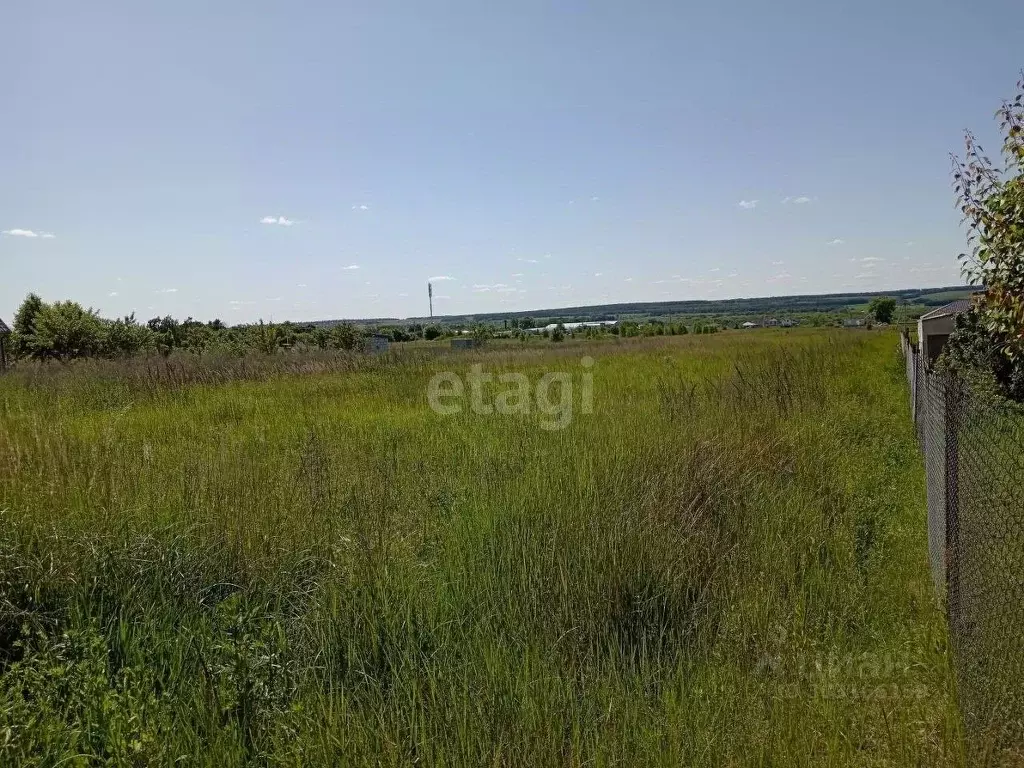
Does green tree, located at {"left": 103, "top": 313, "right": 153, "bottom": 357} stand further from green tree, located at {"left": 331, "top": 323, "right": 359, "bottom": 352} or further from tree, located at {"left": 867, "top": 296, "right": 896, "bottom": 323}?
tree, located at {"left": 867, "top": 296, "right": 896, "bottom": 323}

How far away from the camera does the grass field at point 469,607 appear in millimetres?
2121

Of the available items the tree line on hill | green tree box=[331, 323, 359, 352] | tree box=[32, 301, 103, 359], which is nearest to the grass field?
the tree line on hill

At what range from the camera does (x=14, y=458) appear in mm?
3756

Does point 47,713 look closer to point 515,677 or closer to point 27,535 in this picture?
point 27,535

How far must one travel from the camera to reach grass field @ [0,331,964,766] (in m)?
2.12

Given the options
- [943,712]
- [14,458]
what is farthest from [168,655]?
[943,712]

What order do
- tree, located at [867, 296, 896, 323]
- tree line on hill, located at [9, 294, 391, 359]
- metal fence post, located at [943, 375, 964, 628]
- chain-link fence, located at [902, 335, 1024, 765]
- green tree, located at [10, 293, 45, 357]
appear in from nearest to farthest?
chain-link fence, located at [902, 335, 1024, 765] → metal fence post, located at [943, 375, 964, 628] → tree line on hill, located at [9, 294, 391, 359] → green tree, located at [10, 293, 45, 357] → tree, located at [867, 296, 896, 323]

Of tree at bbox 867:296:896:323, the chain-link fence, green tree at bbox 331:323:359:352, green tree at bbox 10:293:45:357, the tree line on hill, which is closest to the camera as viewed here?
the chain-link fence

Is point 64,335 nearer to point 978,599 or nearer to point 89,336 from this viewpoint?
point 89,336

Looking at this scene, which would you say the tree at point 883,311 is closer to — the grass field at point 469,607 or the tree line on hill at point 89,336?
the tree line on hill at point 89,336

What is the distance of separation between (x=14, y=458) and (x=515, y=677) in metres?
3.47

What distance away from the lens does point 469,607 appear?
2973mm

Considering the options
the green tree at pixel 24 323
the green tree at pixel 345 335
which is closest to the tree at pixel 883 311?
the green tree at pixel 345 335

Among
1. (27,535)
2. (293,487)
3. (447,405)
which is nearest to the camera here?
(27,535)
